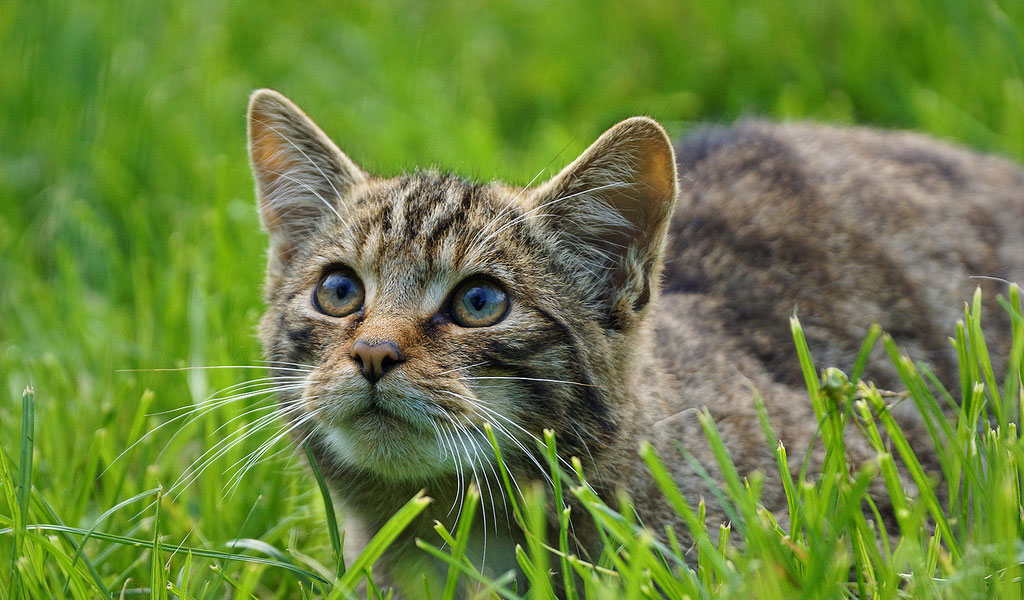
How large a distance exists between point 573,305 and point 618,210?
0.32m

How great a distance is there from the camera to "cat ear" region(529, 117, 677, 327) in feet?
9.58

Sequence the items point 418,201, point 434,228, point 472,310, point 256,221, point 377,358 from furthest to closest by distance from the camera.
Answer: point 256,221 → point 418,201 → point 434,228 → point 472,310 → point 377,358

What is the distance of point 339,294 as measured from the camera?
10.0ft

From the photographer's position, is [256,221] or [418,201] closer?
[418,201]

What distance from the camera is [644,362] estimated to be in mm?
3154

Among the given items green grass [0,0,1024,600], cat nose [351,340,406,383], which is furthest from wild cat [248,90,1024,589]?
green grass [0,0,1024,600]

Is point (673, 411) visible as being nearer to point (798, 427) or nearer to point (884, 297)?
point (798, 427)

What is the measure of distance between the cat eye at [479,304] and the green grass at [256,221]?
1.70ft

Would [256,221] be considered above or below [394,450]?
above

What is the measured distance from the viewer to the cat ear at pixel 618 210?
9.58 ft

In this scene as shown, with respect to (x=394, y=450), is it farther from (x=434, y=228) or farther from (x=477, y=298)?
(x=434, y=228)

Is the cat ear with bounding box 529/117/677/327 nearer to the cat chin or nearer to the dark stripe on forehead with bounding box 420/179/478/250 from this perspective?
the dark stripe on forehead with bounding box 420/179/478/250

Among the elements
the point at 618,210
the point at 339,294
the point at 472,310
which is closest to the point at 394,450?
the point at 472,310

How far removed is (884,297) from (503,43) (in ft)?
13.3
